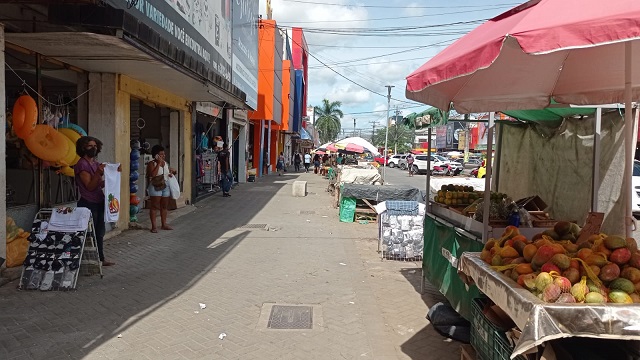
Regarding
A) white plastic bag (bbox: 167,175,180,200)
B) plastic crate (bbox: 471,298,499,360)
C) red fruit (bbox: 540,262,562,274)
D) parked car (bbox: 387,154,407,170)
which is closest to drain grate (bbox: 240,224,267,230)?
white plastic bag (bbox: 167,175,180,200)

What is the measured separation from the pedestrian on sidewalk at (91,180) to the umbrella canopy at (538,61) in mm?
4378

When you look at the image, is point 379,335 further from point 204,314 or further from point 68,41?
point 68,41

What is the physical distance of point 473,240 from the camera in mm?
4520

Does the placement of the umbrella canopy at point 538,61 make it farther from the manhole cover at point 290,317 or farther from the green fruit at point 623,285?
the manhole cover at point 290,317

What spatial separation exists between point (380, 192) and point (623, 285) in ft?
29.6

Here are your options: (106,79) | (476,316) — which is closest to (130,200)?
(106,79)

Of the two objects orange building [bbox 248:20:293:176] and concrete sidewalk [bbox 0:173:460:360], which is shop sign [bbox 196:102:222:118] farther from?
concrete sidewalk [bbox 0:173:460:360]

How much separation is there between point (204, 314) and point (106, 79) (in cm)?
553

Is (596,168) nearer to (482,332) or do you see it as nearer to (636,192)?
(482,332)

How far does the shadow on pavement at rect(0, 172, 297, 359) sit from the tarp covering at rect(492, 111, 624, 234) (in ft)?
15.0

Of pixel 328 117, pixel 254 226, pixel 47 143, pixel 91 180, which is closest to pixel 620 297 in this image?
pixel 91 180

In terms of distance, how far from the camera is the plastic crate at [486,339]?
119 inches

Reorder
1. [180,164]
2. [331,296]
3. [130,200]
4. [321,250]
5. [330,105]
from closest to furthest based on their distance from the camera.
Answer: [331,296] < [321,250] < [130,200] < [180,164] < [330,105]

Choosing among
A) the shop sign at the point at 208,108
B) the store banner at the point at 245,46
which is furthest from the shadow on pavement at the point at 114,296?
the store banner at the point at 245,46
